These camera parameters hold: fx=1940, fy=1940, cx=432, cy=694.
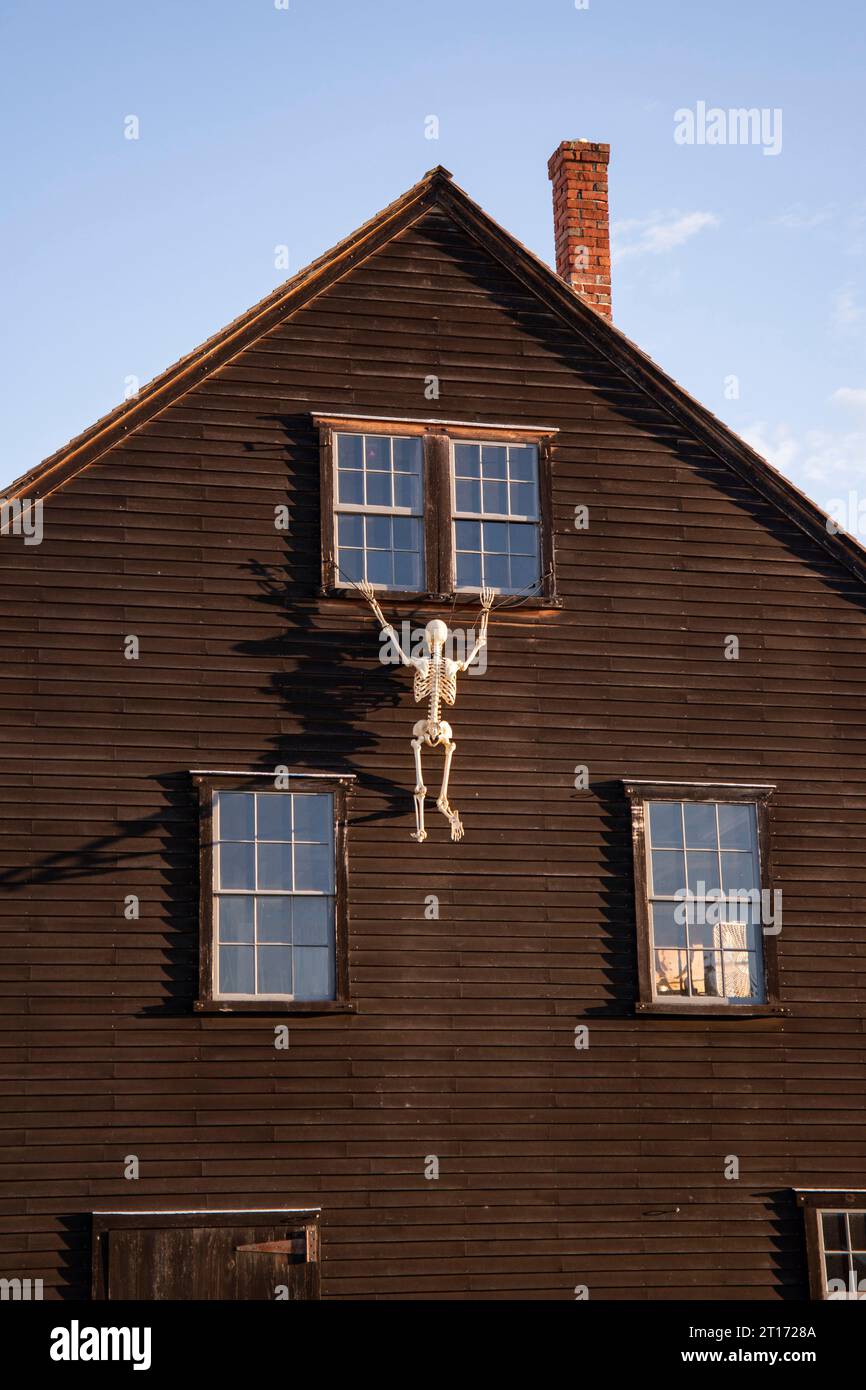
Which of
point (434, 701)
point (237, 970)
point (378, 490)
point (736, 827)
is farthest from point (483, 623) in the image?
point (237, 970)

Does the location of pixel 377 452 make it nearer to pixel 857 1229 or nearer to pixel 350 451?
pixel 350 451

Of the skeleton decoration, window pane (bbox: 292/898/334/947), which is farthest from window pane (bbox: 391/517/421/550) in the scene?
window pane (bbox: 292/898/334/947)

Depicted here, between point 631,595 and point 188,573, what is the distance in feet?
14.0

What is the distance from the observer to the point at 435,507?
18359mm

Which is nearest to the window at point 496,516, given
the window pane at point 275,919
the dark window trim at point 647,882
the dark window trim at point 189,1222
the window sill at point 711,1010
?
the dark window trim at point 647,882

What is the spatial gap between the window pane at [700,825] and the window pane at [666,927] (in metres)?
0.65

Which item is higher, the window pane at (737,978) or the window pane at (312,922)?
the window pane at (312,922)

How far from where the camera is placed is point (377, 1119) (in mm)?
16859

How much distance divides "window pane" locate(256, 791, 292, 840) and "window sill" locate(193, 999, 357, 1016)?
1460 millimetres

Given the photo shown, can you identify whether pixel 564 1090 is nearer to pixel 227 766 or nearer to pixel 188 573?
pixel 227 766

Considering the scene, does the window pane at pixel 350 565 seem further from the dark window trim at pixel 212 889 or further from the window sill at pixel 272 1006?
the window sill at pixel 272 1006

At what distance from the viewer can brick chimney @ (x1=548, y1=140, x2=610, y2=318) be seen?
20828 mm

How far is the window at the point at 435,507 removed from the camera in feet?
59.6

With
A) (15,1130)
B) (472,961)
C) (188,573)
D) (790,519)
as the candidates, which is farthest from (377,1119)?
(790,519)
